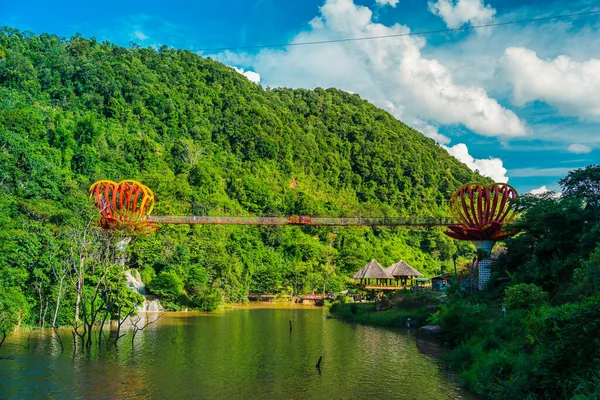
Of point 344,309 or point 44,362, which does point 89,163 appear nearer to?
point 344,309

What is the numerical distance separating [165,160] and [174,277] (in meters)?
21.3

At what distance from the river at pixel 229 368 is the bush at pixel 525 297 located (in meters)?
2.81

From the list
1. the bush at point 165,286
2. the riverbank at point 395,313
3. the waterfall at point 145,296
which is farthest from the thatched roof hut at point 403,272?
the waterfall at point 145,296

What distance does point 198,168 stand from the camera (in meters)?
51.4

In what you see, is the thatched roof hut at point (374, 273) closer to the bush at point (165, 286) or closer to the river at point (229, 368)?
the bush at point (165, 286)

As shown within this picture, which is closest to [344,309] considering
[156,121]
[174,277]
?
[174,277]

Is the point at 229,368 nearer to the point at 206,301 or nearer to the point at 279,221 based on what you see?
the point at 279,221

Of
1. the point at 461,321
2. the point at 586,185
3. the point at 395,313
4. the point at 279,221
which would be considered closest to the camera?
the point at 461,321

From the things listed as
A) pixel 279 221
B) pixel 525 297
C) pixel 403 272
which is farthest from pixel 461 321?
pixel 403 272

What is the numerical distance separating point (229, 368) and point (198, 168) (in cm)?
3915

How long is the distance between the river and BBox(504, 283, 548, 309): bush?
2.81 meters

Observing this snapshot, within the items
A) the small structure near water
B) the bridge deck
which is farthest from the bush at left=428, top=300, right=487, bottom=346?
the small structure near water

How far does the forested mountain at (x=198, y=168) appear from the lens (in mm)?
25438

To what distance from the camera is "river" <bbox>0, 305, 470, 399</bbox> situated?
11219 millimetres
